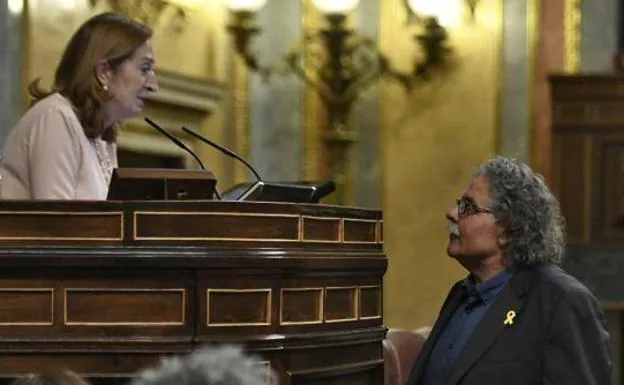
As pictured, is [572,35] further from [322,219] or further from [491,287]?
[322,219]

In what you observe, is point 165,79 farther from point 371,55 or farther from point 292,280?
point 292,280

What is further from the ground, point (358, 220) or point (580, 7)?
point (580, 7)

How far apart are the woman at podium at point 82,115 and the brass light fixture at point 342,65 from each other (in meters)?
4.45

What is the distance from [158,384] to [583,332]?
7.82 ft

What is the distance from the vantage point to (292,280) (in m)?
4.27

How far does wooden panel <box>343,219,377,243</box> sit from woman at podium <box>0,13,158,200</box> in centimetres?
76

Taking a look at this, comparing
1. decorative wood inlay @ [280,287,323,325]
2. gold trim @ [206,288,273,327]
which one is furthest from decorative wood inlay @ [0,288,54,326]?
decorative wood inlay @ [280,287,323,325]

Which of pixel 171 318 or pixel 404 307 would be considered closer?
pixel 171 318

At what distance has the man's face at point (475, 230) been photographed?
454 centimetres

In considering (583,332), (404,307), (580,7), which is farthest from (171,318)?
(580,7)

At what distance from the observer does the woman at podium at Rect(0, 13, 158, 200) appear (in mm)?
Answer: 4570

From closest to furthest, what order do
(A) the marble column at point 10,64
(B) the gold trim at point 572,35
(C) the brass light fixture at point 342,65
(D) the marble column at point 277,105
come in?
(A) the marble column at point 10,64 < (C) the brass light fixture at point 342,65 < (D) the marble column at point 277,105 < (B) the gold trim at point 572,35

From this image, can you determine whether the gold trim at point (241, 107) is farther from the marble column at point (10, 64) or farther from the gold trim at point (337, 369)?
the gold trim at point (337, 369)

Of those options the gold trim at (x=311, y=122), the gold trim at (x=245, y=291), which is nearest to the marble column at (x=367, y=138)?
the gold trim at (x=311, y=122)
